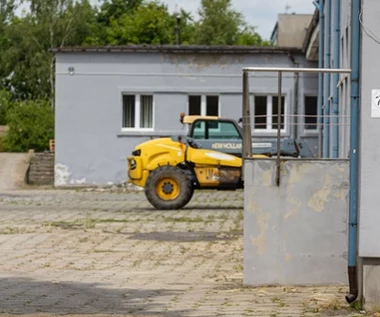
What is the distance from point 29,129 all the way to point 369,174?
40210 mm

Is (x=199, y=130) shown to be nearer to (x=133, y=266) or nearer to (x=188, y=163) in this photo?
(x=188, y=163)

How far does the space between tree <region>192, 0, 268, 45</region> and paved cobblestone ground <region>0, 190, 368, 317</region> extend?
62.8 metres

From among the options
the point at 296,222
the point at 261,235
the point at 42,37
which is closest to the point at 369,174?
the point at 296,222

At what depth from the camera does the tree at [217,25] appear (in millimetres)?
90750

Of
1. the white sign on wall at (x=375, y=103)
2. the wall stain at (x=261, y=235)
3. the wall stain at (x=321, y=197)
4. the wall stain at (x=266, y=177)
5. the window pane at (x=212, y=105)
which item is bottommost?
the wall stain at (x=261, y=235)

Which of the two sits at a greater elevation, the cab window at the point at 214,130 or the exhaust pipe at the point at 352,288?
the cab window at the point at 214,130

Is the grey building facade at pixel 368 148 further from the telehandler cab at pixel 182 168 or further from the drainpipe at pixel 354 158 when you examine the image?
the telehandler cab at pixel 182 168

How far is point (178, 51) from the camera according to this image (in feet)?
128

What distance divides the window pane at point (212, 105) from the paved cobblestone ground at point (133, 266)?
431 inches

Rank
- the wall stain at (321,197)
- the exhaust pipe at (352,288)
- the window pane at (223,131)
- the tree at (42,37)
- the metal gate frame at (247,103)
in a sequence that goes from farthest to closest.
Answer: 1. the tree at (42,37)
2. the window pane at (223,131)
3. the metal gate frame at (247,103)
4. the wall stain at (321,197)
5. the exhaust pipe at (352,288)

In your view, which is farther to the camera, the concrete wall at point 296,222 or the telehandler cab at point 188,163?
the telehandler cab at point 188,163

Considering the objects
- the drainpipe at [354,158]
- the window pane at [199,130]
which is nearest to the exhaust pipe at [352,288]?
the drainpipe at [354,158]

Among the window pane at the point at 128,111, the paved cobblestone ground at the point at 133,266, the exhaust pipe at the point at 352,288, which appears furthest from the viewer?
the window pane at the point at 128,111

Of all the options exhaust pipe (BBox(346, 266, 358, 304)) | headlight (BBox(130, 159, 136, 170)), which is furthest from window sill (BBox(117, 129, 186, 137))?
exhaust pipe (BBox(346, 266, 358, 304))
